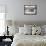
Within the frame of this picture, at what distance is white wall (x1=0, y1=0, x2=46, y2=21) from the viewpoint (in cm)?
498

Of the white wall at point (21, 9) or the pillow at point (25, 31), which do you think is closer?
the pillow at point (25, 31)

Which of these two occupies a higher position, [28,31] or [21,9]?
[21,9]

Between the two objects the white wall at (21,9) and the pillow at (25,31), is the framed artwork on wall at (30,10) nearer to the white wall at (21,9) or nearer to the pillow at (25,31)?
the white wall at (21,9)

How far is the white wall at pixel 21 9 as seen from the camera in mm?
4977

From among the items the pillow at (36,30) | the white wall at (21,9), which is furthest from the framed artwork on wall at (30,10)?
the pillow at (36,30)

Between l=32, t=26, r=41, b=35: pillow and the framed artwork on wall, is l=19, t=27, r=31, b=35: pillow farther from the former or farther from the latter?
the framed artwork on wall

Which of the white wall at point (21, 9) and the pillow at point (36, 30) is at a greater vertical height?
the white wall at point (21, 9)

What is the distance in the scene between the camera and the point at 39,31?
4535 mm

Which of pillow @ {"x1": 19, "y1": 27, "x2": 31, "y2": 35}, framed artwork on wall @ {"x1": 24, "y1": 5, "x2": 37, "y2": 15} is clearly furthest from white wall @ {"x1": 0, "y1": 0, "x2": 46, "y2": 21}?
pillow @ {"x1": 19, "y1": 27, "x2": 31, "y2": 35}

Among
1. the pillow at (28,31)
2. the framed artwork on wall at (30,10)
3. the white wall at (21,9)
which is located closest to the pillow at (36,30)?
the pillow at (28,31)

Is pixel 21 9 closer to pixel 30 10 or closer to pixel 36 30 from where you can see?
pixel 30 10

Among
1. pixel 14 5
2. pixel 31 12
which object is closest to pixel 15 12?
pixel 14 5

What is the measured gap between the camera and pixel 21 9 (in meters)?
5.00

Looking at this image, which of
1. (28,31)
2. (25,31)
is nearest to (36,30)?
(28,31)
